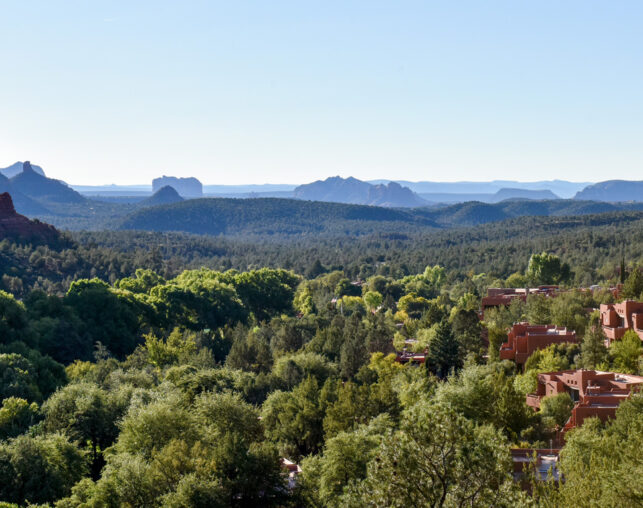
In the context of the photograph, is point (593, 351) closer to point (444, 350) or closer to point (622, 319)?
point (622, 319)

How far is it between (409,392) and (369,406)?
2610 mm

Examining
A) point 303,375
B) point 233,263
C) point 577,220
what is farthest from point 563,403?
point 577,220

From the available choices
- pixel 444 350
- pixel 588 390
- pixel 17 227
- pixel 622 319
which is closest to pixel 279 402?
pixel 444 350

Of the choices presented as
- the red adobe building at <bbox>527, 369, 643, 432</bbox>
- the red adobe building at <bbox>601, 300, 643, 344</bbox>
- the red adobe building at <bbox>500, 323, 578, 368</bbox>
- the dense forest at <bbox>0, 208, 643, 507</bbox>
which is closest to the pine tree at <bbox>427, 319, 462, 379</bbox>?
the dense forest at <bbox>0, 208, 643, 507</bbox>

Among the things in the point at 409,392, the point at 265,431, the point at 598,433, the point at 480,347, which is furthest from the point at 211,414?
the point at 480,347

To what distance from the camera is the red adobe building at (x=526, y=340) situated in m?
45.8

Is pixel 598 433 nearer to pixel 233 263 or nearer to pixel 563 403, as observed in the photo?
pixel 563 403

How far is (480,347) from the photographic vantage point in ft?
168

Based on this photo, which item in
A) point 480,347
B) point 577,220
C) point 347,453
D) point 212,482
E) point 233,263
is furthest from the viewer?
point 577,220

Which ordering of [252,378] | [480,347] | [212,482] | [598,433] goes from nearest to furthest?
[212,482]
[598,433]
[252,378]
[480,347]

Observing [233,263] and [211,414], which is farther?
[233,263]

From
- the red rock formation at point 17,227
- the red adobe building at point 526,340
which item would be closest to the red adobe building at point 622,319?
the red adobe building at point 526,340

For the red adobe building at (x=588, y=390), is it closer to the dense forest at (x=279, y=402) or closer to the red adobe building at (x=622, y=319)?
the dense forest at (x=279, y=402)

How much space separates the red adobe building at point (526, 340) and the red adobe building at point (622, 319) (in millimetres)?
2233
